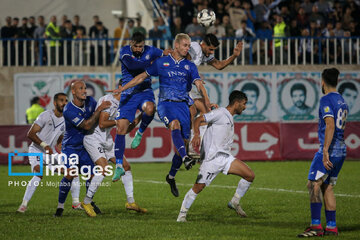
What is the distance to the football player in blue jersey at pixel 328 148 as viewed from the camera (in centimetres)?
870

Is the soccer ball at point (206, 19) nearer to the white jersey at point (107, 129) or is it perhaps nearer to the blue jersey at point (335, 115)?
the white jersey at point (107, 129)

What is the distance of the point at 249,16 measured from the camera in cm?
2386

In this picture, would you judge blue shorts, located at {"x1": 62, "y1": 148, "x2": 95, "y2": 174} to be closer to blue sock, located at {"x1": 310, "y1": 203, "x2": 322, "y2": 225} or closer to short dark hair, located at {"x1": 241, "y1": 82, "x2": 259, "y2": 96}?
blue sock, located at {"x1": 310, "y1": 203, "x2": 322, "y2": 225}

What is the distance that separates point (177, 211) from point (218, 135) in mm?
2097

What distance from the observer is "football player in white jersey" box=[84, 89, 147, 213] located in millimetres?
11523

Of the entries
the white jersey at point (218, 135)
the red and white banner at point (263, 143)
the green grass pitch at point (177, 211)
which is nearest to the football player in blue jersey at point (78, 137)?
the green grass pitch at point (177, 211)

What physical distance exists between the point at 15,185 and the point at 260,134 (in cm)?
856

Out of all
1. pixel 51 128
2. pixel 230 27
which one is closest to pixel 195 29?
pixel 230 27

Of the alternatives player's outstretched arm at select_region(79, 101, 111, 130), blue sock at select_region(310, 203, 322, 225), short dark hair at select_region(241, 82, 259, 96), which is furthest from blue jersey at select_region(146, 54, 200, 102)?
short dark hair at select_region(241, 82, 259, 96)

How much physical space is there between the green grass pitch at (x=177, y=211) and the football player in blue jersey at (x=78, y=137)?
36 cm

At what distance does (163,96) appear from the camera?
11.4 m

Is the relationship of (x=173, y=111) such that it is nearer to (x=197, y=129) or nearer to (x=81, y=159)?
(x=197, y=129)

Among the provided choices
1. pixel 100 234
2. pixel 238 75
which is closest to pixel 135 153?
A: pixel 238 75

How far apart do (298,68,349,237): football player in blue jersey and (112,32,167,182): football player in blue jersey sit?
12.0 ft
